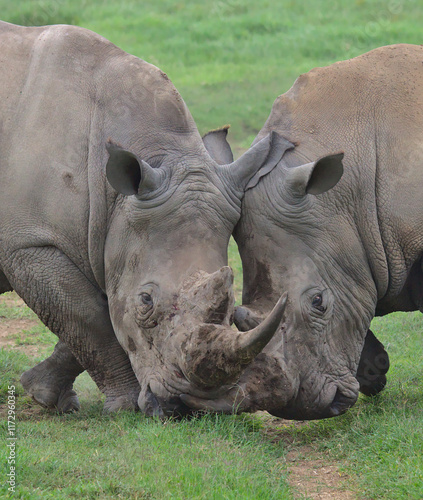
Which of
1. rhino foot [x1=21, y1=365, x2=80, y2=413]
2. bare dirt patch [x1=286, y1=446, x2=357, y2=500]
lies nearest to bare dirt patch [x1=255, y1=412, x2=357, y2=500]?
bare dirt patch [x1=286, y1=446, x2=357, y2=500]

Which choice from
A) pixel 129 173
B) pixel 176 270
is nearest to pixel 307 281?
pixel 176 270

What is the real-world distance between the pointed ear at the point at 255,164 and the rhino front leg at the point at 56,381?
6.55 feet

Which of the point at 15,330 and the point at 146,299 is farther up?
the point at 146,299

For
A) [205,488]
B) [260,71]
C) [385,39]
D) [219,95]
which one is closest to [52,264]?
[205,488]

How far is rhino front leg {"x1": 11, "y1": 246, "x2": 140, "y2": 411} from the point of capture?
21.7ft

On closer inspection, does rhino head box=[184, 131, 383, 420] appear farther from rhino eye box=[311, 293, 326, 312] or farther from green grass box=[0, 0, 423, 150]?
green grass box=[0, 0, 423, 150]

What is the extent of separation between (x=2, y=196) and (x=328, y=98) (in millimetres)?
2351

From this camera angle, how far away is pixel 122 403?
6.80m

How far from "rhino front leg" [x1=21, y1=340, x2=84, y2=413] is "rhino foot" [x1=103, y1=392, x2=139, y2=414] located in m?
0.50

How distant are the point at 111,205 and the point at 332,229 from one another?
4.89 ft

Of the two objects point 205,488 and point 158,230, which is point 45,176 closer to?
point 158,230

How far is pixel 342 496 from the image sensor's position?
5438 millimetres

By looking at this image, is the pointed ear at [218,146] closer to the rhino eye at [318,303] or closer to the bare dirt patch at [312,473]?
the rhino eye at [318,303]

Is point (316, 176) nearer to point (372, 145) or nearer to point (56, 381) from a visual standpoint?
point (372, 145)
